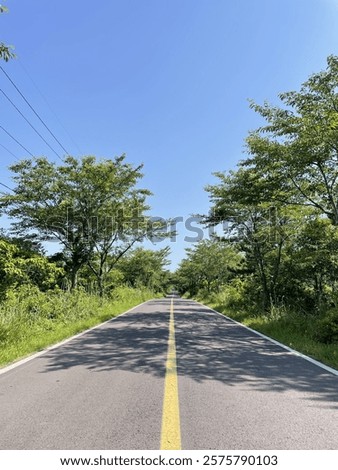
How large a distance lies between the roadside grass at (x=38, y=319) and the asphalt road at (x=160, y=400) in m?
0.80

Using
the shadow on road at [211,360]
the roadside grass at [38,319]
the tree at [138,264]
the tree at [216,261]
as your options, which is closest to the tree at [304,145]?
the shadow on road at [211,360]

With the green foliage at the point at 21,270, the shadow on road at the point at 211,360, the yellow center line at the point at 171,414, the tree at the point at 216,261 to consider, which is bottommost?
the yellow center line at the point at 171,414

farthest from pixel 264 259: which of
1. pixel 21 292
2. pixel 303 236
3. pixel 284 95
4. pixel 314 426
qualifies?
pixel 314 426

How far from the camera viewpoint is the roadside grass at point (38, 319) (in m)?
8.03

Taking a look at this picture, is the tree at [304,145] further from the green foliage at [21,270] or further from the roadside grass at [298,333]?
the green foliage at [21,270]

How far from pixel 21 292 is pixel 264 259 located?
12.9 m

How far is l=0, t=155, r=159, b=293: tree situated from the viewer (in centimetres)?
1962

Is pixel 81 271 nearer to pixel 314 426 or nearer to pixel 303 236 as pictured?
pixel 303 236

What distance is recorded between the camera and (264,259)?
66.2 ft

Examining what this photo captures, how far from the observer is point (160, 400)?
4.59 meters
